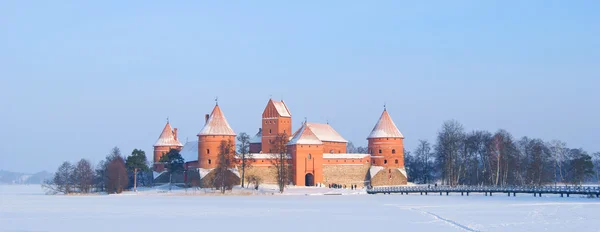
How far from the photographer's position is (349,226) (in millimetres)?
25953

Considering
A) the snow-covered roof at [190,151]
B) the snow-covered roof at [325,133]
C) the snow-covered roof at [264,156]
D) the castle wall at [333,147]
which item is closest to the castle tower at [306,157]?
the snow-covered roof at [264,156]

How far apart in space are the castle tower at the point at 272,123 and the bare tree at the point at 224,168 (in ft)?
22.8

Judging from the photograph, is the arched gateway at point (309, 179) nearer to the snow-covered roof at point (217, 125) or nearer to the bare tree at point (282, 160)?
the bare tree at point (282, 160)

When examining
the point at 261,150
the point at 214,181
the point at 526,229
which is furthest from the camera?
the point at 261,150

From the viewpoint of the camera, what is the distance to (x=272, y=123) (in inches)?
2709

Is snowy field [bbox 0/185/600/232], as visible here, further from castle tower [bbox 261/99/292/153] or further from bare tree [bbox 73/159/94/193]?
castle tower [bbox 261/99/292/153]

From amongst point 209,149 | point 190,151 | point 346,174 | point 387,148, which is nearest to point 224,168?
point 209,149

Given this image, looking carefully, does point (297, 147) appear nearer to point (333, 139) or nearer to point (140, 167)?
point (333, 139)

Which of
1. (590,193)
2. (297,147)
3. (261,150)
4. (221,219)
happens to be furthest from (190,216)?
(261,150)

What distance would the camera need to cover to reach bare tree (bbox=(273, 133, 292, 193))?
A: 58.9 m

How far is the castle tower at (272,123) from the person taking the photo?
6856cm

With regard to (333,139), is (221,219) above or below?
below

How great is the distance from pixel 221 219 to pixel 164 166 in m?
36.9

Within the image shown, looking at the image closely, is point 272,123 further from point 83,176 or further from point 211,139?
point 83,176
